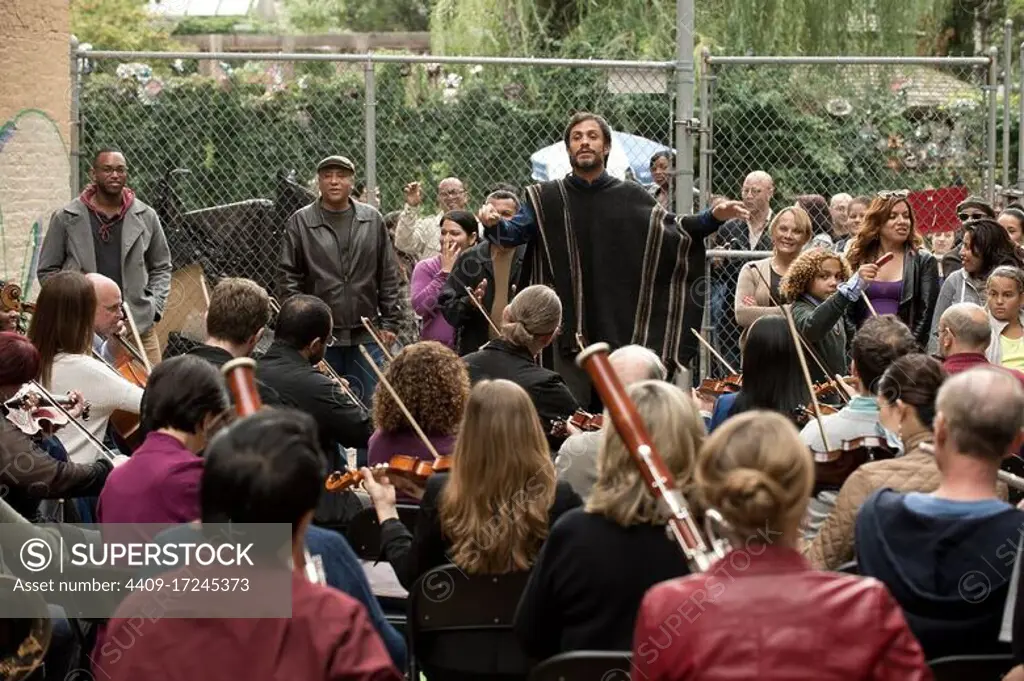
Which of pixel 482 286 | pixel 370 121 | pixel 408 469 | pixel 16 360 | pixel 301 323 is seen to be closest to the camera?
pixel 408 469

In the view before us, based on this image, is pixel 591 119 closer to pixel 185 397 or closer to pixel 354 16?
pixel 185 397

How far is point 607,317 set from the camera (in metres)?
8.71

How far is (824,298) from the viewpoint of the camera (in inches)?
330

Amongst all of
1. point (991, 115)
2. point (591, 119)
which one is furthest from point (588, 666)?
point (991, 115)

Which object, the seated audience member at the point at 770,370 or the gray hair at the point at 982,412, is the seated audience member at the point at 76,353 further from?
the gray hair at the point at 982,412

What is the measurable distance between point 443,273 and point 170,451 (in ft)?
17.9

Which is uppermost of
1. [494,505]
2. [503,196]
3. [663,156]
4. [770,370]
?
[663,156]

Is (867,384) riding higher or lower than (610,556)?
higher

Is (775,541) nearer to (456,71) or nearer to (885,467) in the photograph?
(885,467)

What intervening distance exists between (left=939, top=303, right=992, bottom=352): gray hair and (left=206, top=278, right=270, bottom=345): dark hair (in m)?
2.50

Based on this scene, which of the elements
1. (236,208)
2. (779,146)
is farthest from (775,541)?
(779,146)

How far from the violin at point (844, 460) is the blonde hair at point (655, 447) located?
3.83ft

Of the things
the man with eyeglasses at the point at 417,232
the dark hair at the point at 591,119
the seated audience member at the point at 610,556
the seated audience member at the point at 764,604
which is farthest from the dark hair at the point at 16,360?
the man with eyeglasses at the point at 417,232

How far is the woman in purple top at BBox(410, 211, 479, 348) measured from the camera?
32.8 ft
